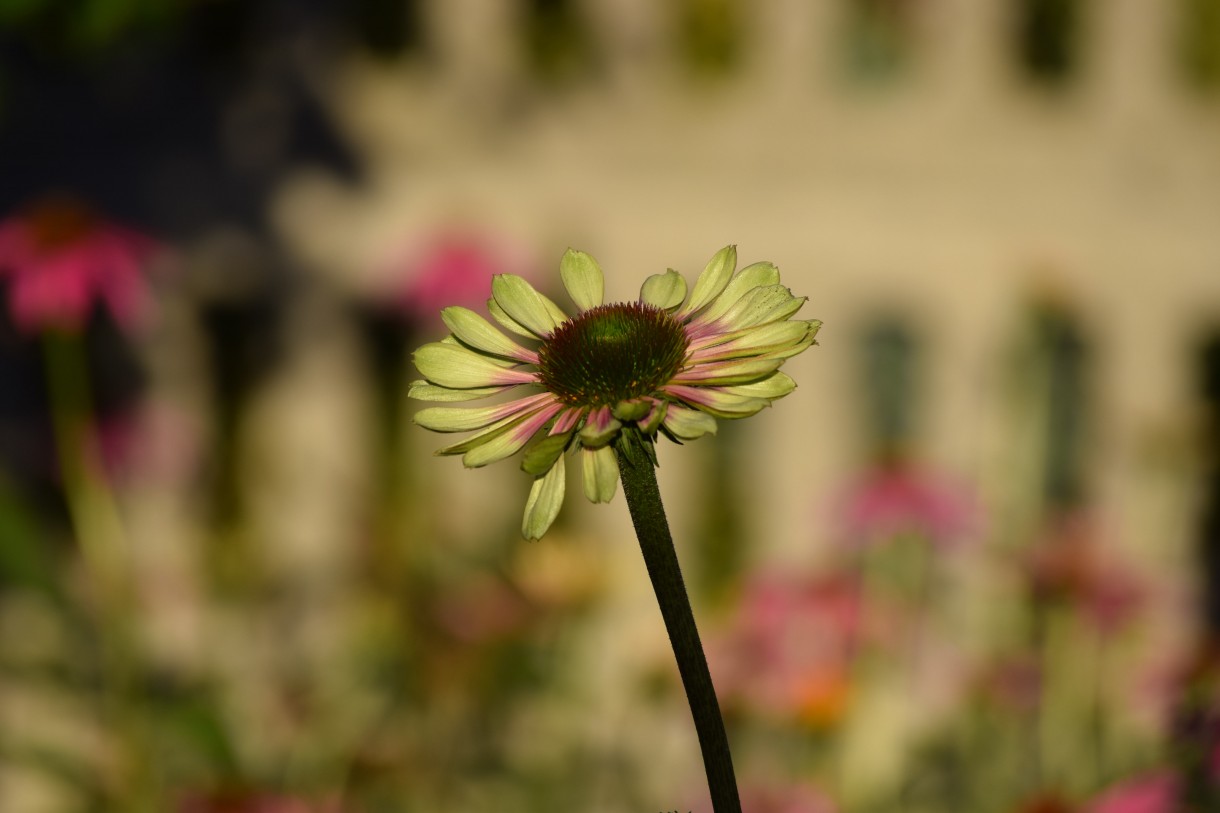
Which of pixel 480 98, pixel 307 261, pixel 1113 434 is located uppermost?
pixel 480 98

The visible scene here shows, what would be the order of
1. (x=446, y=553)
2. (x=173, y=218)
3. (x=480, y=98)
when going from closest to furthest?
(x=446, y=553), (x=173, y=218), (x=480, y=98)

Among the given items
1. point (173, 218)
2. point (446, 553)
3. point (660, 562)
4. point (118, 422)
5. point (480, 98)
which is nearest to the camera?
point (660, 562)

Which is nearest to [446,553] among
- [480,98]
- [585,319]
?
[480,98]

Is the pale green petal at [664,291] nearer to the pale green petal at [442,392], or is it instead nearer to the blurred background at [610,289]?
the pale green petal at [442,392]

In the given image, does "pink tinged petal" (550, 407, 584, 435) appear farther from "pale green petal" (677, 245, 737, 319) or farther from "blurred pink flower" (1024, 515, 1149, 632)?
"blurred pink flower" (1024, 515, 1149, 632)

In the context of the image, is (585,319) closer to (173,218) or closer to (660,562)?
(660,562)

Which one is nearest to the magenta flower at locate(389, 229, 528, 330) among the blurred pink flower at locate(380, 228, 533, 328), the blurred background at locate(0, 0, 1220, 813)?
the blurred pink flower at locate(380, 228, 533, 328)

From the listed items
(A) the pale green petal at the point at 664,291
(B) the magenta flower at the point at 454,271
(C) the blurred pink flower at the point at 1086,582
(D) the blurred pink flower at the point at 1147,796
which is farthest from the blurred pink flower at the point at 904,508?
(A) the pale green petal at the point at 664,291
